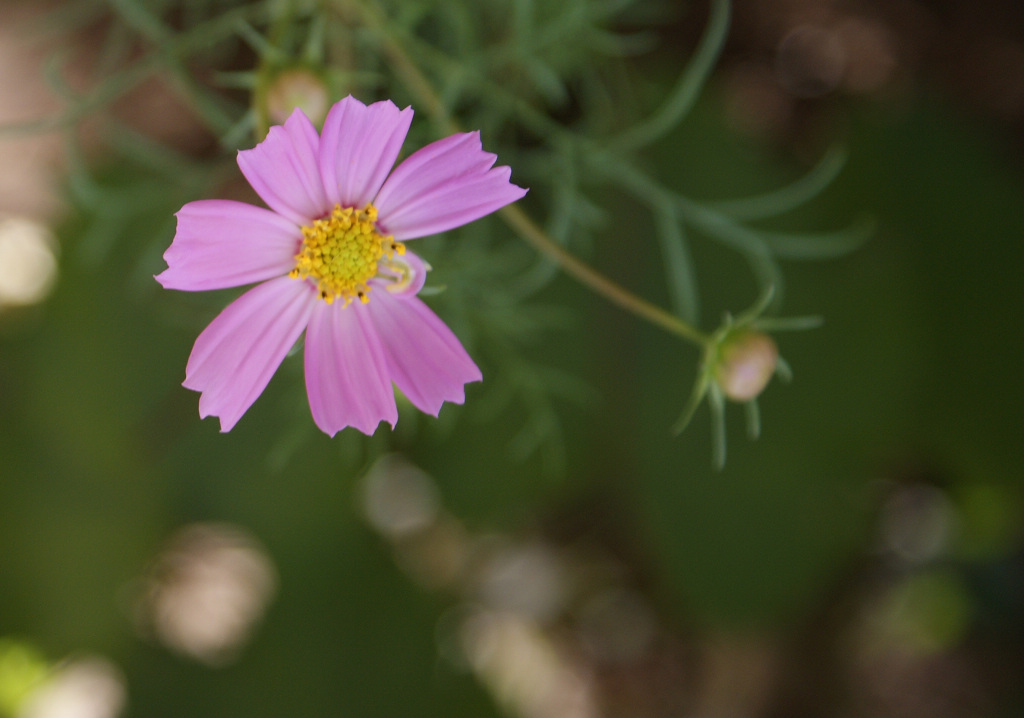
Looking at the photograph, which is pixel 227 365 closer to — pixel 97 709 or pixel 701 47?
pixel 701 47

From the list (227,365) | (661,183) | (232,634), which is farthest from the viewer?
(232,634)

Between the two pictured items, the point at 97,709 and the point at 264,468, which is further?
the point at 97,709

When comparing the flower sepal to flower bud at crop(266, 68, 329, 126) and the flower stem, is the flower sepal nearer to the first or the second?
the flower stem

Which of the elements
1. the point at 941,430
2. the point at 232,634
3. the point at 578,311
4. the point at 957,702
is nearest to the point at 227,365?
the point at 578,311

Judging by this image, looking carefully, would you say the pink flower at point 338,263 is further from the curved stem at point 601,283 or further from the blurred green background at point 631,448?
the blurred green background at point 631,448

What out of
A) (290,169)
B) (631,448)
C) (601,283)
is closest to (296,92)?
(290,169)

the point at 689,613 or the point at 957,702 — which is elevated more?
the point at 689,613

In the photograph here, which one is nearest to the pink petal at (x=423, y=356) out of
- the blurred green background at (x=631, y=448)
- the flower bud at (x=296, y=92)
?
the flower bud at (x=296, y=92)

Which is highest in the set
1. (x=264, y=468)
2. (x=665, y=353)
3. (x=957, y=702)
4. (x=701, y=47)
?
(x=701, y=47)
